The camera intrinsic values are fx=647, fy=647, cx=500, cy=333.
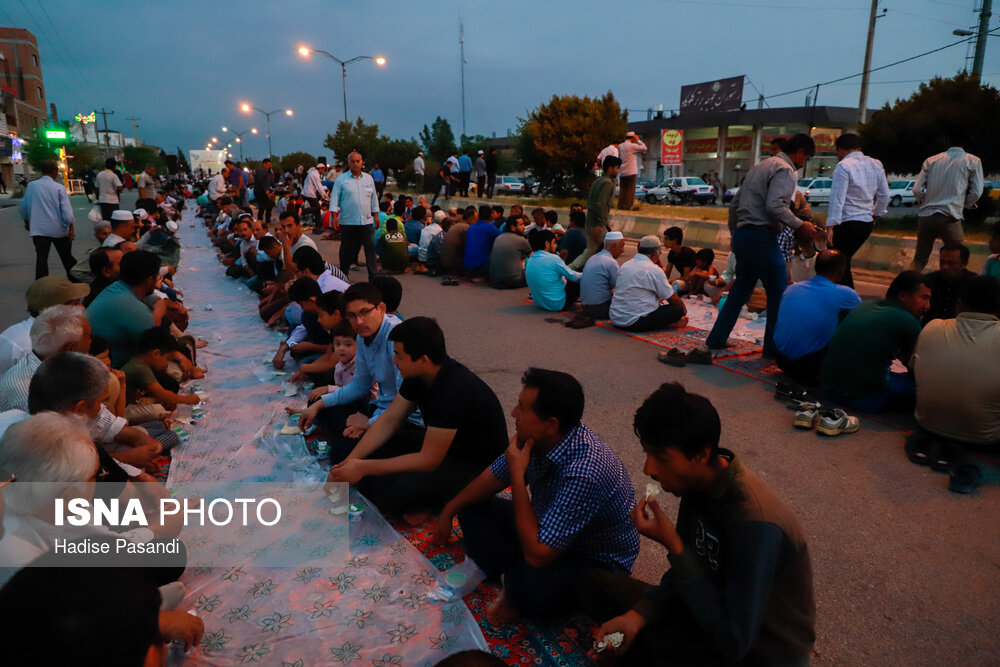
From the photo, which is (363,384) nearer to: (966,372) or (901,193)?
(966,372)

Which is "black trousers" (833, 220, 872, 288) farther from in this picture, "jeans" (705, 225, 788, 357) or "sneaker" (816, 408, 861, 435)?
"sneaker" (816, 408, 861, 435)

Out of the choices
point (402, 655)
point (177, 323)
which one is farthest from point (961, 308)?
point (177, 323)

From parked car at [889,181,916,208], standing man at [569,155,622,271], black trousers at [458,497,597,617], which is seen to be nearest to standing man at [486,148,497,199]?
standing man at [569,155,622,271]

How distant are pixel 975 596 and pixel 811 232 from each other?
4143 millimetres

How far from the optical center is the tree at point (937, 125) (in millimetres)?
14680

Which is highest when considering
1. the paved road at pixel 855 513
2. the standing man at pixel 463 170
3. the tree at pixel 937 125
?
the tree at pixel 937 125

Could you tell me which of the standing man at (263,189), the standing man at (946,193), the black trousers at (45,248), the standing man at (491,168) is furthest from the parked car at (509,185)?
the standing man at (946,193)

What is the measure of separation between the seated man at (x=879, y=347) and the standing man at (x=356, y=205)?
263 inches

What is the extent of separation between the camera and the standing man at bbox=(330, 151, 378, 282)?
9602 millimetres

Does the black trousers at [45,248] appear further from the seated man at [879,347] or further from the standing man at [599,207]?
the seated man at [879,347]

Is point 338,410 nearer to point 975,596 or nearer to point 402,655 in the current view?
point 402,655

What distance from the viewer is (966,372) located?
3.88m

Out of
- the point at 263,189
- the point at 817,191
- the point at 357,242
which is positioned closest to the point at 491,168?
the point at 263,189

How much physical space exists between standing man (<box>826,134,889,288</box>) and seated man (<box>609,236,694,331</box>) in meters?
1.80
